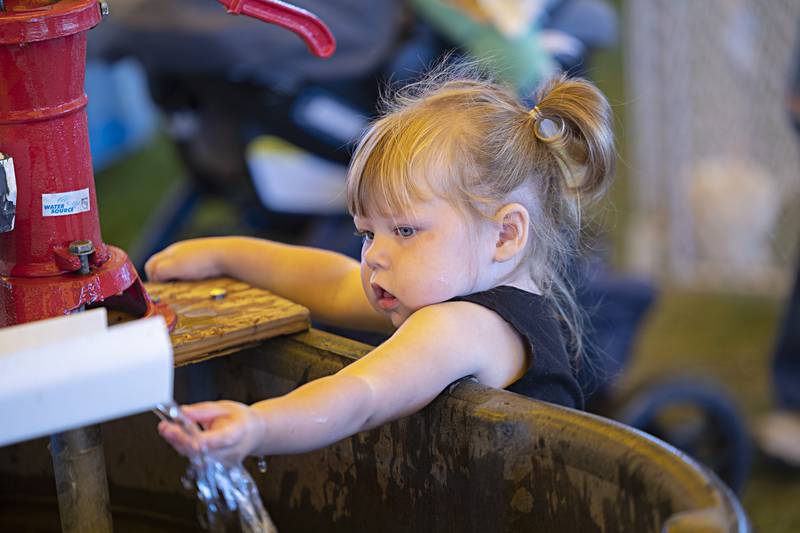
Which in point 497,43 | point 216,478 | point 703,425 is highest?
point 497,43

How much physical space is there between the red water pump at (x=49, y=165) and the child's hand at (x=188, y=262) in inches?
8.2

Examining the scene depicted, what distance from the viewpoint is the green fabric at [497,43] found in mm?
1713

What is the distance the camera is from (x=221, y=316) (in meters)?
0.98

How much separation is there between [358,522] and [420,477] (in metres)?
0.09

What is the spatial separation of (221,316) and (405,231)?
0.19 meters

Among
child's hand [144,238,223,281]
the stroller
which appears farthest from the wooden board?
the stroller

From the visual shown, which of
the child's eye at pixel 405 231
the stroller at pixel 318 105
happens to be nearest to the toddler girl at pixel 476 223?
the child's eye at pixel 405 231

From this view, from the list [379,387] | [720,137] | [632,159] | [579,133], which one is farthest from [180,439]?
[632,159]

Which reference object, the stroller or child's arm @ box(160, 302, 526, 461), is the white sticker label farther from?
the stroller

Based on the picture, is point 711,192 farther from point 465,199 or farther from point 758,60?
point 465,199

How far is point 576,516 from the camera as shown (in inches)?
30.8

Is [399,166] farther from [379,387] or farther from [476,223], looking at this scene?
[379,387]

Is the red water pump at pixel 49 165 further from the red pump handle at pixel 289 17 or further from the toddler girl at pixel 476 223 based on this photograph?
the toddler girl at pixel 476 223

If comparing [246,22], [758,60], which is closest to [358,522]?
[246,22]
